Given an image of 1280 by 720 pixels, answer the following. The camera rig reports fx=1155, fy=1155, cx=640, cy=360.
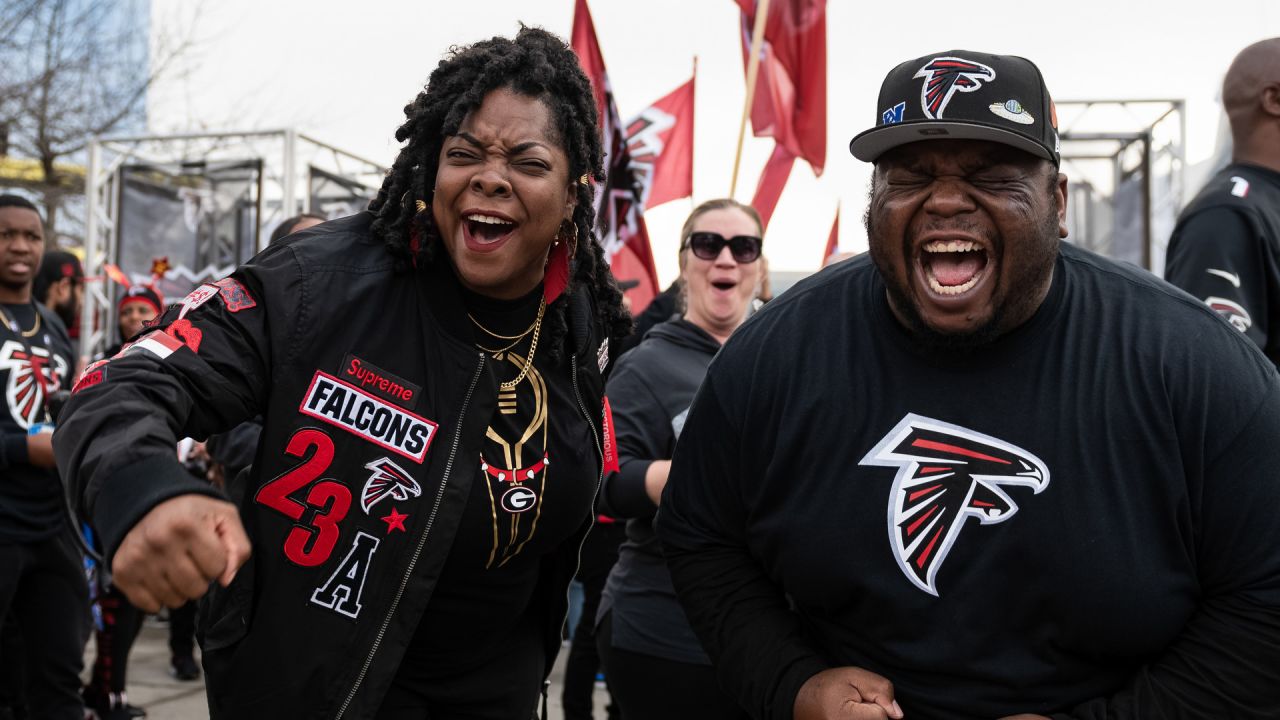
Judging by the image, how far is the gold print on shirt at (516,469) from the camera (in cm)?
258

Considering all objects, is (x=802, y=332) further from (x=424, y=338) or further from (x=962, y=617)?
(x=424, y=338)

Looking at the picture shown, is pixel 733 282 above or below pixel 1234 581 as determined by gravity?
above

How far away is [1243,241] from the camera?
3328 mm

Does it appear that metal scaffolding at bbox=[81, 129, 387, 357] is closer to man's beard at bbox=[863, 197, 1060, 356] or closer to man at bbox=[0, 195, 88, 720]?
man at bbox=[0, 195, 88, 720]

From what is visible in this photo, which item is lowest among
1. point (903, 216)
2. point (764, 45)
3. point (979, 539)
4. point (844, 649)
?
point (844, 649)

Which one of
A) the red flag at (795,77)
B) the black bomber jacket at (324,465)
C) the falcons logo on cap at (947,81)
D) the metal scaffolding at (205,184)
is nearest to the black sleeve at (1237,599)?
the falcons logo on cap at (947,81)

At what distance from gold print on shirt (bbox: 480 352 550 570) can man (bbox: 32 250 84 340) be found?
552cm

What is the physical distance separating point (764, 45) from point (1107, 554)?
7.84 metres

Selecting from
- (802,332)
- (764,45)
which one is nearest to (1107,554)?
(802,332)

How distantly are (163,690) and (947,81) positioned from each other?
6.22 m

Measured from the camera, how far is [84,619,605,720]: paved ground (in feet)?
20.4

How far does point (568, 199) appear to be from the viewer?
2.86 meters

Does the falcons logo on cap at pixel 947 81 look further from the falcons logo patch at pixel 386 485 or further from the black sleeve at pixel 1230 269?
the black sleeve at pixel 1230 269

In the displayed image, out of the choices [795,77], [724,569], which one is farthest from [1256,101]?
[795,77]
